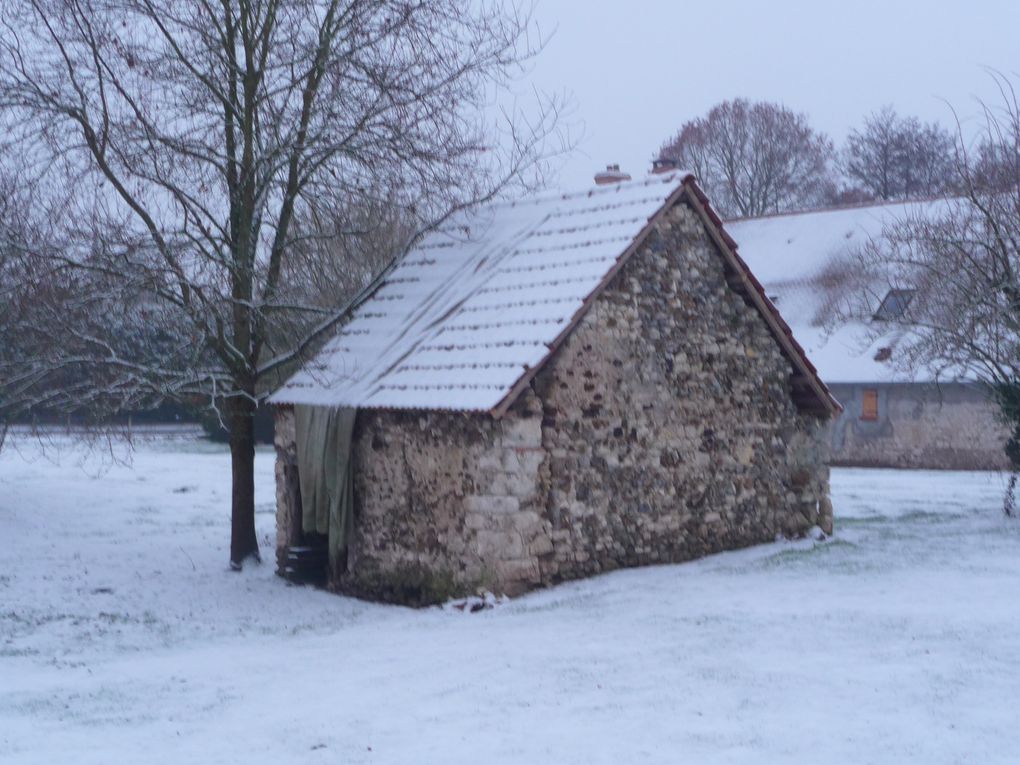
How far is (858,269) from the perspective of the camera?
101 feet

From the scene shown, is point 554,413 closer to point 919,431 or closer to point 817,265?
point 919,431

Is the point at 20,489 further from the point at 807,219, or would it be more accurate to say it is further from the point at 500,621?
the point at 807,219

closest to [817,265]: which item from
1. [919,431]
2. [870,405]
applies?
[870,405]

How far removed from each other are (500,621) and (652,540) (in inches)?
106

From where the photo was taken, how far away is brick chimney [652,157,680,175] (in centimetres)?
1655

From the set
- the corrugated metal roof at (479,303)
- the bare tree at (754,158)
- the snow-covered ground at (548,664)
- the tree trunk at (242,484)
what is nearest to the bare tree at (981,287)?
the snow-covered ground at (548,664)

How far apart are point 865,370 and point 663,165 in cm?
1468

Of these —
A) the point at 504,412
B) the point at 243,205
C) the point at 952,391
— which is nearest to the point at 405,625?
the point at 504,412

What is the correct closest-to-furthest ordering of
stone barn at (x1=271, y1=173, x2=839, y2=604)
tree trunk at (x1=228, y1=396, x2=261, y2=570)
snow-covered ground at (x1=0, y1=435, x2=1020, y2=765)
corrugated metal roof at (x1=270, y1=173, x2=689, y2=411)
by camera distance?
snow-covered ground at (x1=0, y1=435, x2=1020, y2=765) → stone barn at (x1=271, y1=173, x2=839, y2=604) → corrugated metal roof at (x1=270, y1=173, x2=689, y2=411) → tree trunk at (x1=228, y1=396, x2=261, y2=570)

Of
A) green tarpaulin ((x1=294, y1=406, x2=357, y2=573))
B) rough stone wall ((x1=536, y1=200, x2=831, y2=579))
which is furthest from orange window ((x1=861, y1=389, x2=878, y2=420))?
green tarpaulin ((x1=294, y1=406, x2=357, y2=573))

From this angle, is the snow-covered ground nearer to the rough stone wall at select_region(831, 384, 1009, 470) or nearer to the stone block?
the stone block

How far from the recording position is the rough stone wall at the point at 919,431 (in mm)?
28453

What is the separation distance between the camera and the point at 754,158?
1745 inches

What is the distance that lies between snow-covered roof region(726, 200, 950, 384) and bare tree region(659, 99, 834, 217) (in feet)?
26.3
